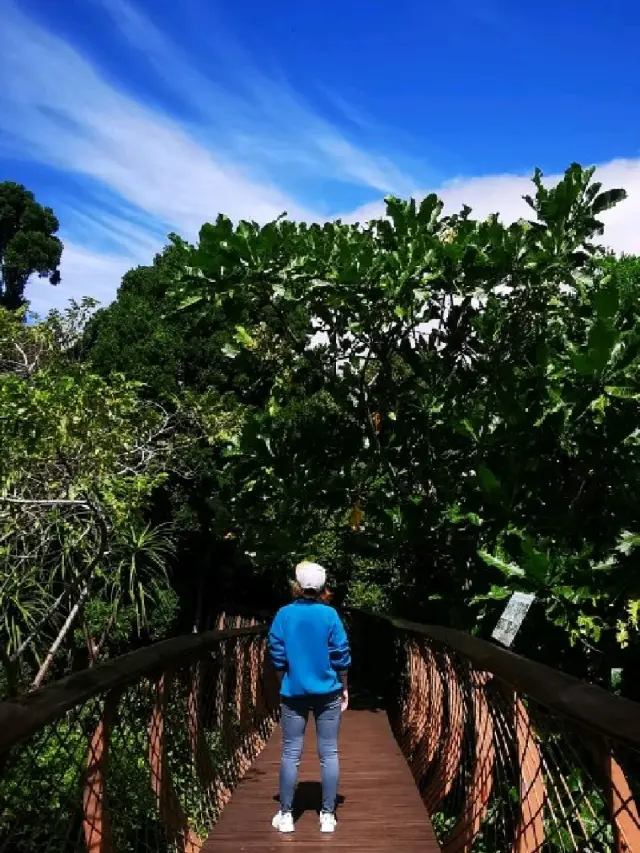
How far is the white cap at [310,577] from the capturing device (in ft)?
11.8

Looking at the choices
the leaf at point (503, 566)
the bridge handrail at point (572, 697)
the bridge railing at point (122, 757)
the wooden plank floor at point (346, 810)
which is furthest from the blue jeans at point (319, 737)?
the leaf at point (503, 566)

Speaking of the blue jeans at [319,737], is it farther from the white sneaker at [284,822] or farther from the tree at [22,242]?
the tree at [22,242]

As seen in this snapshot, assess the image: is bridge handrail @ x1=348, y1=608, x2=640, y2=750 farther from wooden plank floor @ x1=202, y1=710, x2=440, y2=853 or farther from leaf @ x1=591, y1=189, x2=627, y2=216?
leaf @ x1=591, y1=189, x2=627, y2=216

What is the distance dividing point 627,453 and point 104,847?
3925mm

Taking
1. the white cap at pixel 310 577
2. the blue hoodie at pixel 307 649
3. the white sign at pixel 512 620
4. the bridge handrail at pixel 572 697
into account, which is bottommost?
the blue hoodie at pixel 307 649

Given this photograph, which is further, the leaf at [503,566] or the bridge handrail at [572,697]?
the leaf at [503,566]

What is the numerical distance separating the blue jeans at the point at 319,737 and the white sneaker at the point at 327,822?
2cm

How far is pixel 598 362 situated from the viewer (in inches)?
179

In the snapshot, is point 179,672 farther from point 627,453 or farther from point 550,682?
point 627,453

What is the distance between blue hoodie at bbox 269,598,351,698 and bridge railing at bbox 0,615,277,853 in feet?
1.22

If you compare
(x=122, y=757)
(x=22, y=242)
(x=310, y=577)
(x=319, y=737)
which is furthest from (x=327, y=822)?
(x=22, y=242)

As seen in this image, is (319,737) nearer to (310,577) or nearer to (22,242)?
(310,577)

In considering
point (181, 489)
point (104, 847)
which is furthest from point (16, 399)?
point (181, 489)

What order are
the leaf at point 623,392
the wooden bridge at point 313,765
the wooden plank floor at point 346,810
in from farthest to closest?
the leaf at point 623,392, the wooden plank floor at point 346,810, the wooden bridge at point 313,765
